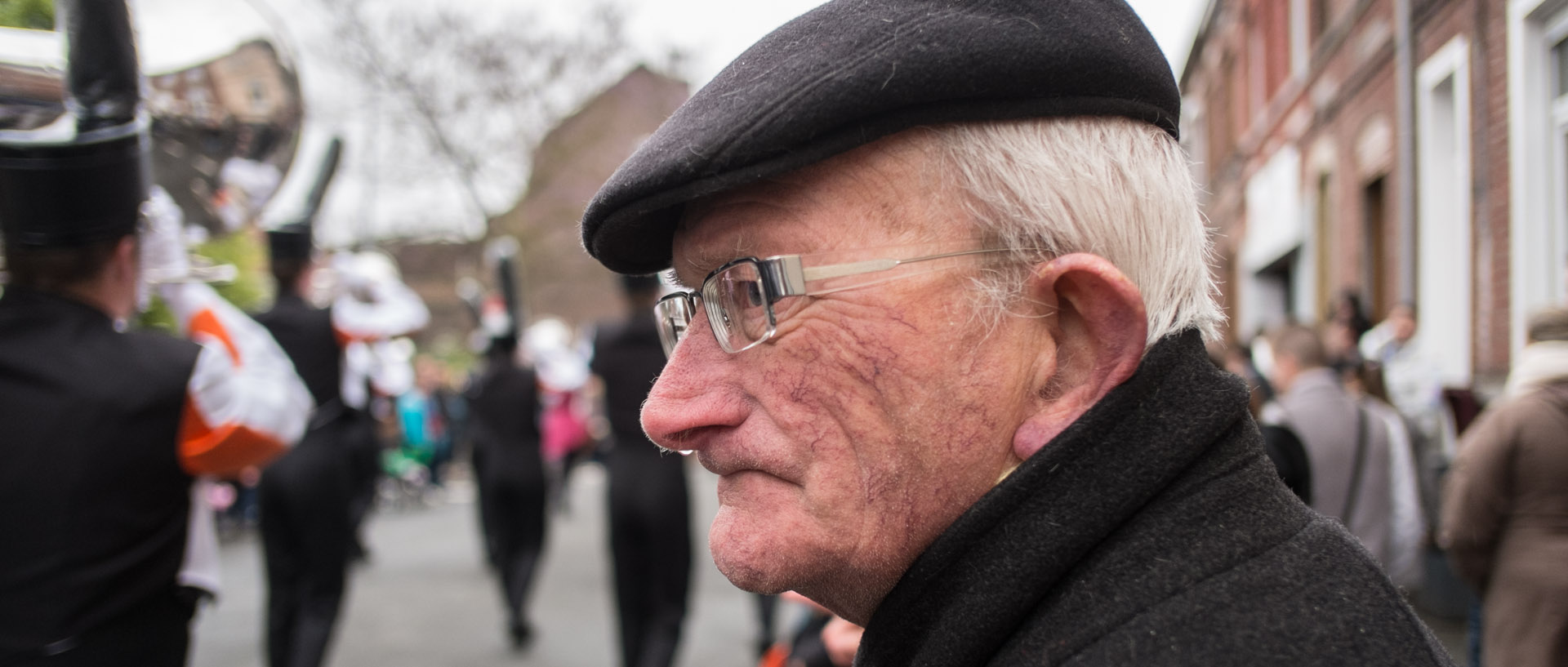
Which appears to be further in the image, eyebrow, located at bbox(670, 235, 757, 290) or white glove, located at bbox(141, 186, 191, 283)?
white glove, located at bbox(141, 186, 191, 283)

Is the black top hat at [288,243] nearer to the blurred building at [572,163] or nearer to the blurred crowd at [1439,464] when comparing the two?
the blurred crowd at [1439,464]

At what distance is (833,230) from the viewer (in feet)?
3.35

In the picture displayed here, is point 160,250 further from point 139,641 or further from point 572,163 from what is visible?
point 572,163

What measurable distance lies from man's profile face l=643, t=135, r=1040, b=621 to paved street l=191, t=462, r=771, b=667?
521 centimetres

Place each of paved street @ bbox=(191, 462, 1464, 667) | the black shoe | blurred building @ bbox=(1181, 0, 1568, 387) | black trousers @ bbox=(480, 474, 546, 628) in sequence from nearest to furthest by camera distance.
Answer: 1. blurred building @ bbox=(1181, 0, 1568, 387)
2. paved street @ bbox=(191, 462, 1464, 667)
3. the black shoe
4. black trousers @ bbox=(480, 474, 546, 628)

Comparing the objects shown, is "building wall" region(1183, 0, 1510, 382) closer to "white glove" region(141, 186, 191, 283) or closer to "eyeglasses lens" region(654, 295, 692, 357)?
"eyeglasses lens" region(654, 295, 692, 357)

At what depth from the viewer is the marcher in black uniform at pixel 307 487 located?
200 inches

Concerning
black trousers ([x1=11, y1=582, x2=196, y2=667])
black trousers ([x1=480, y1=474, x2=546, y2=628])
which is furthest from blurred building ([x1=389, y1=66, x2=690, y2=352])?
black trousers ([x1=11, y1=582, x2=196, y2=667])

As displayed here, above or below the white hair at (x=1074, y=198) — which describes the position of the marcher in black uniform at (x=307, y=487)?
below

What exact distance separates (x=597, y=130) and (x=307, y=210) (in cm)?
1504

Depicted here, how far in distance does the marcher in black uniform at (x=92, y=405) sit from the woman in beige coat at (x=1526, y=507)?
3.88 metres

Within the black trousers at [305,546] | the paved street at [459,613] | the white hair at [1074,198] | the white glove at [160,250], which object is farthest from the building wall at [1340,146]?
the black trousers at [305,546]

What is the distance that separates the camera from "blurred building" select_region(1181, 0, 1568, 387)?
470 centimetres

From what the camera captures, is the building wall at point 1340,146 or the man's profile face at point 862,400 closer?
the man's profile face at point 862,400
